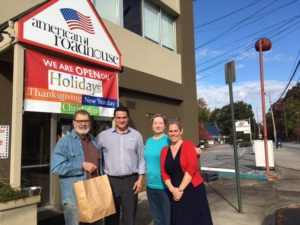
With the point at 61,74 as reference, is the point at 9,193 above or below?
below

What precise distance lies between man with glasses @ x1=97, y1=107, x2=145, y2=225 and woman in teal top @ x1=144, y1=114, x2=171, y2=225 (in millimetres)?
212

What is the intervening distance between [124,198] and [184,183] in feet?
2.78

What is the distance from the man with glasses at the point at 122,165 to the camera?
450cm

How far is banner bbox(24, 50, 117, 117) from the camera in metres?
5.37

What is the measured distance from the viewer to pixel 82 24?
6496 millimetres

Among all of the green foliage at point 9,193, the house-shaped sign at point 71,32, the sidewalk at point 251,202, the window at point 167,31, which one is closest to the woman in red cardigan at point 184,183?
the green foliage at point 9,193

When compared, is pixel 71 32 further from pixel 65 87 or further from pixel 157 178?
pixel 157 178

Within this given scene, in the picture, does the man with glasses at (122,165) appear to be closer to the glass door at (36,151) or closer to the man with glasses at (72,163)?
the man with glasses at (72,163)

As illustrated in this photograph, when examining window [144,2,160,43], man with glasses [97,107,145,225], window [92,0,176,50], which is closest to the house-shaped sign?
man with glasses [97,107,145,225]

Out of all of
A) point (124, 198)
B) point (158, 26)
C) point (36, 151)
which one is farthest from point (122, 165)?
point (158, 26)

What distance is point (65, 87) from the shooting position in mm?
5887

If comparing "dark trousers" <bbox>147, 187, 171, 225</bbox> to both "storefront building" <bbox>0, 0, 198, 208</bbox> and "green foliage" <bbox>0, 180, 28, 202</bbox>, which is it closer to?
"green foliage" <bbox>0, 180, 28, 202</bbox>

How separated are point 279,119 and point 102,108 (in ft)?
316

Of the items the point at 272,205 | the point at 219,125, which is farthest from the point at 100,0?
the point at 219,125
